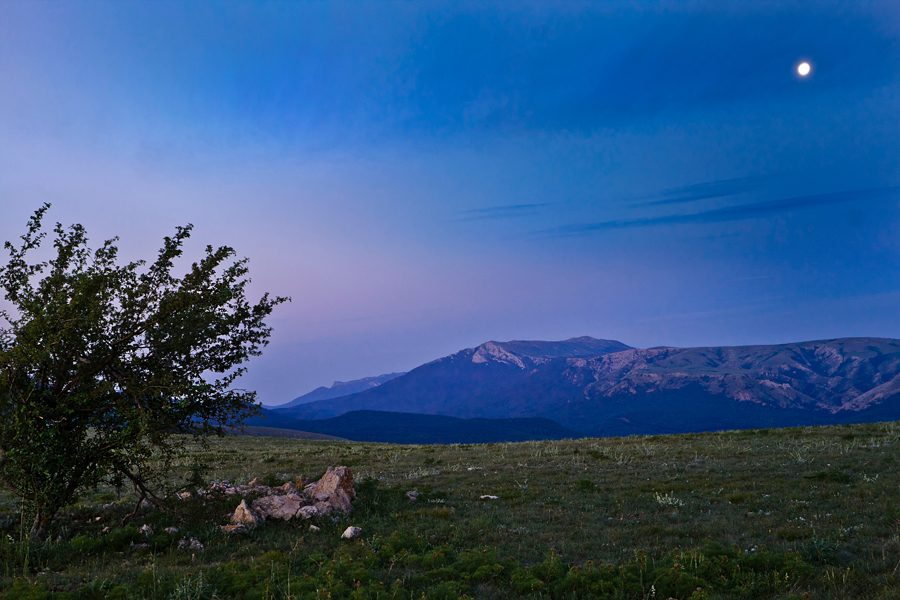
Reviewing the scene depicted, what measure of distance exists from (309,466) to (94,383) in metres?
17.2

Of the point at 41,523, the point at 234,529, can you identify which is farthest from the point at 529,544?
the point at 41,523

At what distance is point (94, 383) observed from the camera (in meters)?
13.9

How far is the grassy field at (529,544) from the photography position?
952 centimetres

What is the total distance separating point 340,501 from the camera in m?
16.0

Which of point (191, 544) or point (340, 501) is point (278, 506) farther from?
point (191, 544)

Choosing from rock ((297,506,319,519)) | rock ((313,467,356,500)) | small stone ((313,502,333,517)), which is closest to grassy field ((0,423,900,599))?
rock ((297,506,319,519))

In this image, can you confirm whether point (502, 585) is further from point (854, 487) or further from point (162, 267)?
point (854, 487)

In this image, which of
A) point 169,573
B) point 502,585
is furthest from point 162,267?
point 502,585

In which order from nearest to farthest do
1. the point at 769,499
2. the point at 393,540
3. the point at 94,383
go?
the point at 393,540
the point at 94,383
the point at 769,499

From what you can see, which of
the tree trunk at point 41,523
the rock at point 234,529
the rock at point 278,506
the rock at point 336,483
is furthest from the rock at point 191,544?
the rock at point 336,483

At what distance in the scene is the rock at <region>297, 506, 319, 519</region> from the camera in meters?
14.8

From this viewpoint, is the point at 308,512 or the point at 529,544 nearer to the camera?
the point at 529,544

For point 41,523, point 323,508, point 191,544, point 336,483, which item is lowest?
point 191,544

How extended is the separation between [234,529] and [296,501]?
209 centimetres
